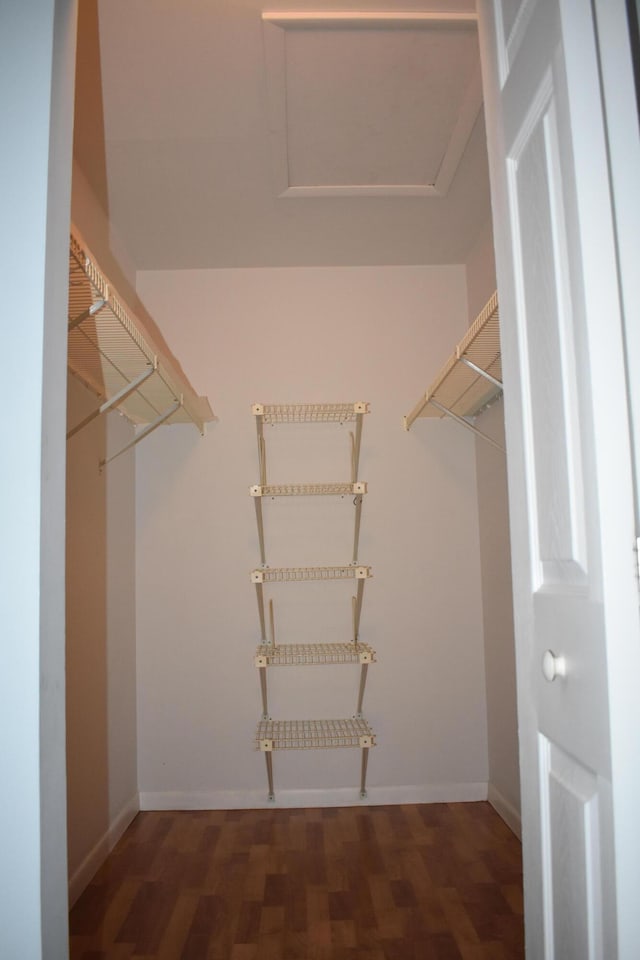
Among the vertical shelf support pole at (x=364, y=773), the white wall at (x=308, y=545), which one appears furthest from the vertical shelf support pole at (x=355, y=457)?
the vertical shelf support pole at (x=364, y=773)

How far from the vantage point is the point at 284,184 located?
9.32 feet

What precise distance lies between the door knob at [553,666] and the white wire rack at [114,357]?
1.19 metres

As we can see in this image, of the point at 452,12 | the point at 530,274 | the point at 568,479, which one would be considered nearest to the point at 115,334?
the point at 452,12

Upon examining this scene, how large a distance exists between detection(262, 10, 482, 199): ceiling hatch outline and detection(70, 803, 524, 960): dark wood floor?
252 centimetres

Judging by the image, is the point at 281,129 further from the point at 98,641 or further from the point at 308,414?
the point at 98,641

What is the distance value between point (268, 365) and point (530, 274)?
2652 mm

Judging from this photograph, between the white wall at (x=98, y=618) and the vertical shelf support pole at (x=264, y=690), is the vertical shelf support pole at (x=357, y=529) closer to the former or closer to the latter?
the vertical shelf support pole at (x=264, y=690)

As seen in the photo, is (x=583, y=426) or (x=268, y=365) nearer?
(x=583, y=426)

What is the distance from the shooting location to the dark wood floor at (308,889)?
2129mm

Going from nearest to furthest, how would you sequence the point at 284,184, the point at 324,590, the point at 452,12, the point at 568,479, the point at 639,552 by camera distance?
the point at 639,552
the point at 568,479
the point at 452,12
the point at 284,184
the point at 324,590

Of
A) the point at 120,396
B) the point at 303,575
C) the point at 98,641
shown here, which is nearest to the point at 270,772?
the point at 303,575

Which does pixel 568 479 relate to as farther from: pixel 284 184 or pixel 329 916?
pixel 284 184

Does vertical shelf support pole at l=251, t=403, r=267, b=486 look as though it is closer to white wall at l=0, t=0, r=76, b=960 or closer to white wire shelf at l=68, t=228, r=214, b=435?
white wire shelf at l=68, t=228, r=214, b=435

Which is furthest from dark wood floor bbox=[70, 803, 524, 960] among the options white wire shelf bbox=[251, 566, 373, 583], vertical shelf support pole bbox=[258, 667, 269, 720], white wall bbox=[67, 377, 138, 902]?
white wire shelf bbox=[251, 566, 373, 583]
